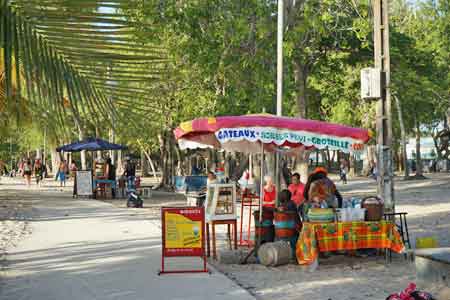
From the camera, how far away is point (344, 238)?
9.90 metres

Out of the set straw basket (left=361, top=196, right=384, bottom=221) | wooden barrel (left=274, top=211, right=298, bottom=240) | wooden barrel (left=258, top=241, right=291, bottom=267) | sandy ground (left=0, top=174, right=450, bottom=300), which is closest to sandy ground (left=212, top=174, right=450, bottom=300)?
sandy ground (left=0, top=174, right=450, bottom=300)

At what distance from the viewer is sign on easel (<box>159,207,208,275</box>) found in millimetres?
9352

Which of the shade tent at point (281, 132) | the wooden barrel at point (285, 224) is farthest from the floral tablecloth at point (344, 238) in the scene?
the shade tent at point (281, 132)

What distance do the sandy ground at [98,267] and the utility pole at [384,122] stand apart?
12.0 feet

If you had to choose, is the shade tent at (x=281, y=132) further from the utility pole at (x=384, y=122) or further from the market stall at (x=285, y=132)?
the utility pole at (x=384, y=122)

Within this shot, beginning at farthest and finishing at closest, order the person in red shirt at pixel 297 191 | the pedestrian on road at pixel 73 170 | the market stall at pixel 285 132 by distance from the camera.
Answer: the pedestrian on road at pixel 73 170, the person in red shirt at pixel 297 191, the market stall at pixel 285 132

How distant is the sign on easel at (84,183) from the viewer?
2638 cm

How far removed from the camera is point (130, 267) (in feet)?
32.3

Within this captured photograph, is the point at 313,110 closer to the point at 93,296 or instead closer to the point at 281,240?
the point at 281,240

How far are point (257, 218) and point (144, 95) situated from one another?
8.48 metres

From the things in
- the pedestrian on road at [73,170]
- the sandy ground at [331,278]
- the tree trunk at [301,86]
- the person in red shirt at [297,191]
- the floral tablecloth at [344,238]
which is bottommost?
the sandy ground at [331,278]

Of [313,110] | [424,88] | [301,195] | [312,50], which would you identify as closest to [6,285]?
[301,195]

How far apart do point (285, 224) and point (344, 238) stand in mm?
991

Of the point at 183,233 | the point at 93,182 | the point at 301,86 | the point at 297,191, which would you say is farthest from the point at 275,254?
the point at 93,182
